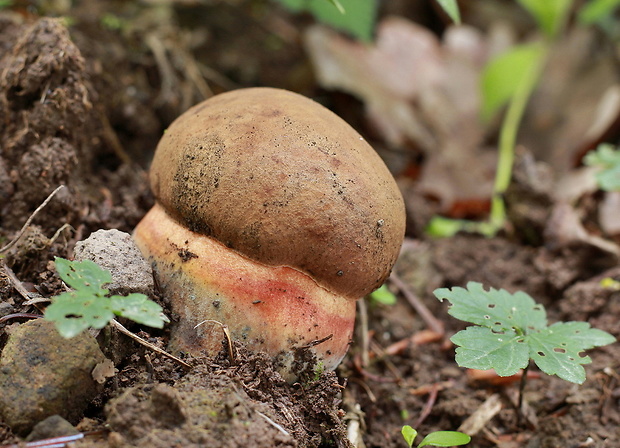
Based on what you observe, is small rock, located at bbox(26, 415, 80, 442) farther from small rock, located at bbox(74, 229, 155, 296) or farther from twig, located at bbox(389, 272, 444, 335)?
twig, located at bbox(389, 272, 444, 335)

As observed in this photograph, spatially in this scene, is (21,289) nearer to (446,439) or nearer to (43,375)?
(43,375)

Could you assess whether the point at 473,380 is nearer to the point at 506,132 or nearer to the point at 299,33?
the point at 506,132

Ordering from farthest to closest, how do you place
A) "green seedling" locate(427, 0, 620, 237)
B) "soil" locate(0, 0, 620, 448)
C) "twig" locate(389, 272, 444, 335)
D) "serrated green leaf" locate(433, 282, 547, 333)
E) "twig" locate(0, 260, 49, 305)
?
"green seedling" locate(427, 0, 620, 237) → "twig" locate(389, 272, 444, 335) → "serrated green leaf" locate(433, 282, 547, 333) → "twig" locate(0, 260, 49, 305) → "soil" locate(0, 0, 620, 448)

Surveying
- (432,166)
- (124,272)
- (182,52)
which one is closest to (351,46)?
(432,166)

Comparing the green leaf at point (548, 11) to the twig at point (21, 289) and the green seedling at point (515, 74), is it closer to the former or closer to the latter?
the green seedling at point (515, 74)

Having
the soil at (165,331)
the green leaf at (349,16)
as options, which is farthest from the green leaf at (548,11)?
the soil at (165,331)

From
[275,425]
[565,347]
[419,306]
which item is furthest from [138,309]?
[419,306]

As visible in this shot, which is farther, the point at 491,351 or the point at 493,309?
the point at 493,309

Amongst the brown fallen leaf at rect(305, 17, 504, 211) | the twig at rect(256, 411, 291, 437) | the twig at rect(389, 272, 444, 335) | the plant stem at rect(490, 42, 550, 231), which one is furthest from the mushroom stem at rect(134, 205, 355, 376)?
the brown fallen leaf at rect(305, 17, 504, 211)
